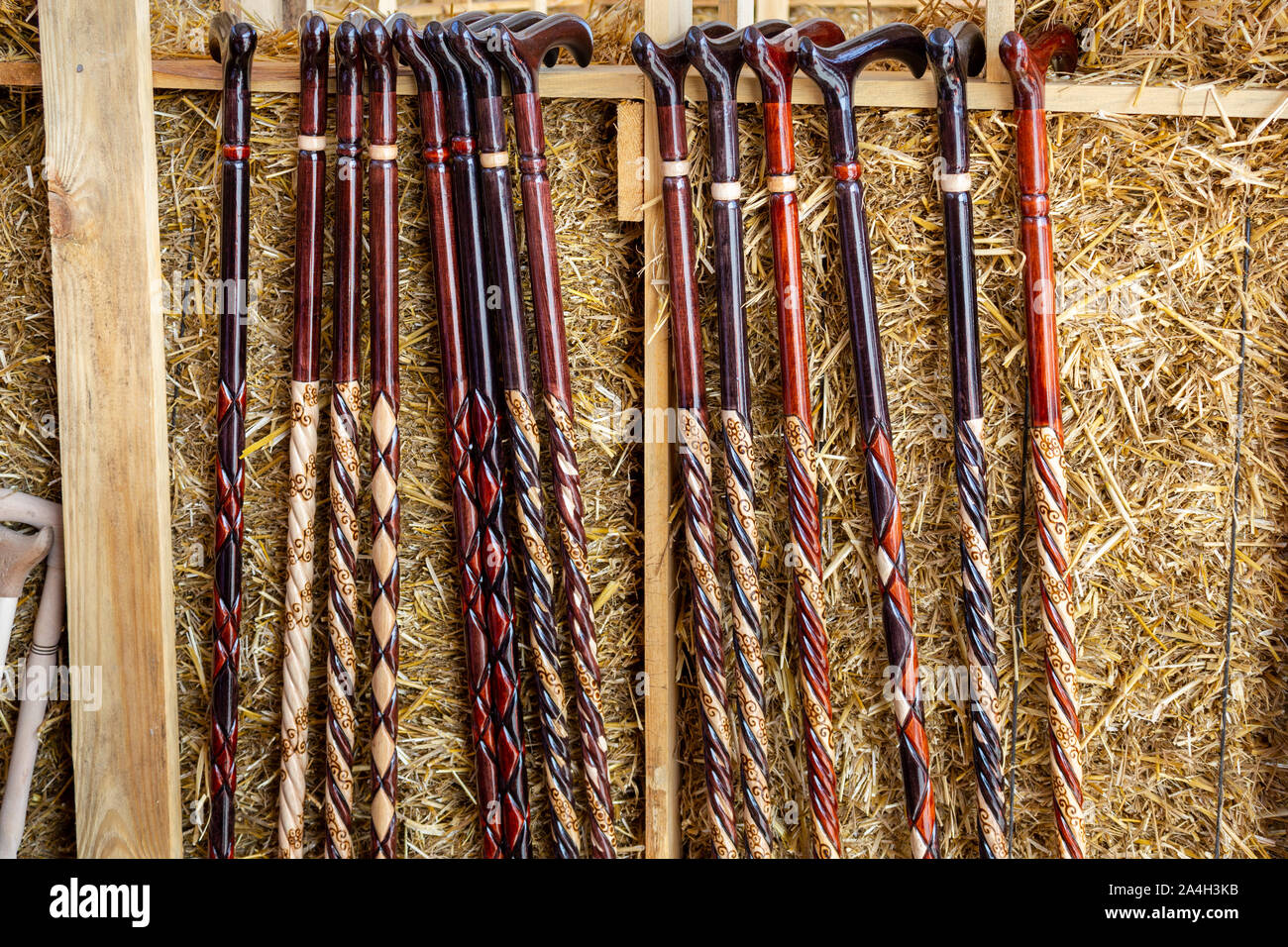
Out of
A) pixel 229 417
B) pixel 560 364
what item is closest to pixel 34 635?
pixel 229 417

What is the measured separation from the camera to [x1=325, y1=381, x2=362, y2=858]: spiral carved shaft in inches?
63.1

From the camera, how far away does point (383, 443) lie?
160 cm

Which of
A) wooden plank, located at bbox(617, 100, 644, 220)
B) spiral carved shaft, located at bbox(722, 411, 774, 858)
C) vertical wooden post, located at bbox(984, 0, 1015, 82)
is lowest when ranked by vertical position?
spiral carved shaft, located at bbox(722, 411, 774, 858)

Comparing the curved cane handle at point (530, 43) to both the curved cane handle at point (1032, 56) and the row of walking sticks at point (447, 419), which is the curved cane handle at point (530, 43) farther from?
the curved cane handle at point (1032, 56)

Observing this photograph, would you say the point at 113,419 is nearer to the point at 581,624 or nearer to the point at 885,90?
the point at 581,624

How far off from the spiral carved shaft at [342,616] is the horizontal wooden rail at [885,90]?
0.59 metres

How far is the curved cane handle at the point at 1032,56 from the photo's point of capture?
1409 mm

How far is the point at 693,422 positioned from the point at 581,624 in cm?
41

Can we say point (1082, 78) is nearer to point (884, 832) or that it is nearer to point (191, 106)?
point (884, 832)

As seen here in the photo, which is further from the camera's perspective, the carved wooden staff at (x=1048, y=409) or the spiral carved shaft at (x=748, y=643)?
the spiral carved shaft at (x=748, y=643)

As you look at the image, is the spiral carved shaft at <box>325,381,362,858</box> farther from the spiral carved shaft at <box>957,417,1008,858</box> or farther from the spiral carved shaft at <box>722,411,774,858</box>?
the spiral carved shaft at <box>957,417,1008,858</box>

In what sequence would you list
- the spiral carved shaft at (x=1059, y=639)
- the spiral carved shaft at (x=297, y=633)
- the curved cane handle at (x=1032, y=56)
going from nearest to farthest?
the curved cane handle at (x=1032, y=56), the spiral carved shaft at (x=1059, y=639), the spiral carved shaft at (x=297, y=633)

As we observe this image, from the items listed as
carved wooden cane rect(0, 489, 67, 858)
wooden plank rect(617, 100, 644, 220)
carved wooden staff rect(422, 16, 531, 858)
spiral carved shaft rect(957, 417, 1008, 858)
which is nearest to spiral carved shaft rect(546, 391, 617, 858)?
carved wooden staff rect(422, 16, 531, 858)

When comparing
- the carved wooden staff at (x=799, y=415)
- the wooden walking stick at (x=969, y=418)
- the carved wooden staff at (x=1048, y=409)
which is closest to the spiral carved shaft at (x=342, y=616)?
the carved wooden staff at (x=799, y=415)
